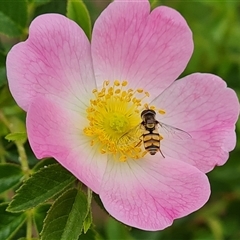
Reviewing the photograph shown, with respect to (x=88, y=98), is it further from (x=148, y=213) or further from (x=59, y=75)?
(x=148, y=213)

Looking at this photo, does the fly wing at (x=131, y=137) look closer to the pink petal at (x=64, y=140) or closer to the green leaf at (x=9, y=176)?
the pink petal at (x=64, y=140)

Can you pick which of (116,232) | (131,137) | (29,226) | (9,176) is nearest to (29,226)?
(29,226)

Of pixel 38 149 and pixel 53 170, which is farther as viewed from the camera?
pixel 53 170

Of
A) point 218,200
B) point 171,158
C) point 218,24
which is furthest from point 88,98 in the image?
point 218,200

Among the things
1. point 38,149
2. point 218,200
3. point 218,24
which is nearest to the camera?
point 38,149

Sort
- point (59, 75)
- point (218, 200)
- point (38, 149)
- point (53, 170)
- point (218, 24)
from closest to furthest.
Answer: point (38, 149) < point (53, 170) < point (59, 75) < point (218, 24) < point (218, 200)

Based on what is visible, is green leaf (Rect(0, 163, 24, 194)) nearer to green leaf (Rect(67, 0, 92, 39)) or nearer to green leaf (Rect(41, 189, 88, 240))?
green leaf (Rect(41, 189, 88, 240))

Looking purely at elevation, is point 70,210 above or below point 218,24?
above
